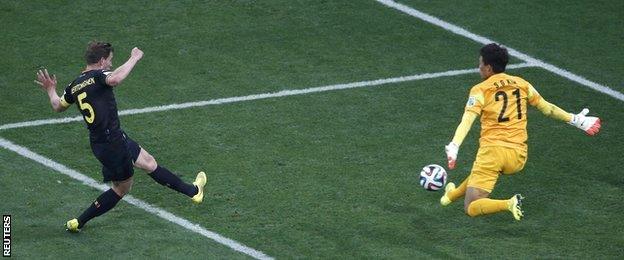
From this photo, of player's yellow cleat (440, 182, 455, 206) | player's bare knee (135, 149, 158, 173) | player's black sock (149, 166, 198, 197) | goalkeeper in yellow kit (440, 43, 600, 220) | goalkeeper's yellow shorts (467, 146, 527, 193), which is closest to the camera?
goalkeeper in yellow kit (440, 43, 600, 220)

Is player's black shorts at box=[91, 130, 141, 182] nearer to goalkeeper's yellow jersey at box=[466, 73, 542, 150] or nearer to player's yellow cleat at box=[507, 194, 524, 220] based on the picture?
goalkeeper's yellow jersey at box=[466, 73, 542, 150]

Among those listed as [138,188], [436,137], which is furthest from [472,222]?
[138,188]

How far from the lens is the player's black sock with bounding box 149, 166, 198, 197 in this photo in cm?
1344

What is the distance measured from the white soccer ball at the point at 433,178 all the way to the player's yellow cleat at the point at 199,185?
2.30m

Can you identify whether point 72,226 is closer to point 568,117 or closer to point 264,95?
point 264,95

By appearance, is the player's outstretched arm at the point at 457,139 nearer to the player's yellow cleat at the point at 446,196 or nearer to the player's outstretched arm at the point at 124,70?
the player's yellow cleat at the point at 446,196

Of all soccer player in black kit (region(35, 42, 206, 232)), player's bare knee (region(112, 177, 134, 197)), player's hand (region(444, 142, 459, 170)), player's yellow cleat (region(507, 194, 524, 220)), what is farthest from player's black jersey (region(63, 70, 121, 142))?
player's yellow cleat (region(507, 194, 524, 220))

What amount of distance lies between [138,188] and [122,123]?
67.5 inches

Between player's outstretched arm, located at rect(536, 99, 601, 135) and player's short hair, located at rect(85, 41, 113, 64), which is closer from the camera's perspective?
player's short hair, located at rect(85, 41, 113, 64)

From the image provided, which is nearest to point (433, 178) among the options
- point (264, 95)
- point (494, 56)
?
point (494, 56)

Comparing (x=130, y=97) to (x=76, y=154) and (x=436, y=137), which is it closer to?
(x=76, y=154)

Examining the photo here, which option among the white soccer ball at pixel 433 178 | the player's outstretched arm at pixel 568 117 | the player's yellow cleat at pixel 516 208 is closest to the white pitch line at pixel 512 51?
the player's outstretched arm at pixel 568 117

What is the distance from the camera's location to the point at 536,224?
13.7m

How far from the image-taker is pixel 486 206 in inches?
512
